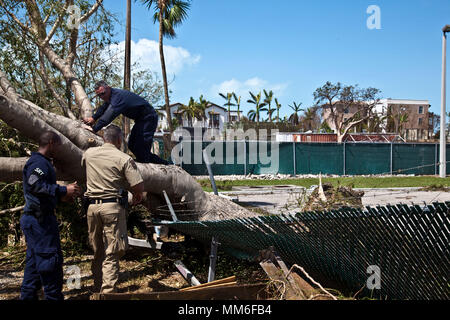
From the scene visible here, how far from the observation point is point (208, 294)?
3258 millimetres

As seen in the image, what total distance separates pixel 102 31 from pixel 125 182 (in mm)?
5195

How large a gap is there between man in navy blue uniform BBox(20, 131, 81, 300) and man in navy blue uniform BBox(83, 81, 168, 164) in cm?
145

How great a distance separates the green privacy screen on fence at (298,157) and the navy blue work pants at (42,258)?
16737 mm

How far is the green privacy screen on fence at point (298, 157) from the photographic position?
20.6 m

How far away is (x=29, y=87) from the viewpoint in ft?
26.6

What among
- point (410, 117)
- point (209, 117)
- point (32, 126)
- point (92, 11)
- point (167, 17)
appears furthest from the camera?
point (209, 117)

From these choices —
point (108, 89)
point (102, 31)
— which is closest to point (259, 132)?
point (102, 31)

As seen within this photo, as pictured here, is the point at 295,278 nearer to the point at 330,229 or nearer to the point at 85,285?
the point at 330,229

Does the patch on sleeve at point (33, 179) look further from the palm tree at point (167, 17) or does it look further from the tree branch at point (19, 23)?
the palm tree at point (167, 17)

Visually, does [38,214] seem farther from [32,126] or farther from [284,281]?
[284,281]

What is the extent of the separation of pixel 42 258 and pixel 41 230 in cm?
23

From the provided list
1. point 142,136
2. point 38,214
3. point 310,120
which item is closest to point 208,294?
point 38,214

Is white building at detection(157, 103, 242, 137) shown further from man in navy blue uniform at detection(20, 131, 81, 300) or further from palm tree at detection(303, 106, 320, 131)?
man in navy blue uniform at detection(20, 131, 81, 300)

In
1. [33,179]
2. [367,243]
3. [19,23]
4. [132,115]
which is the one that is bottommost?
[367,243]
